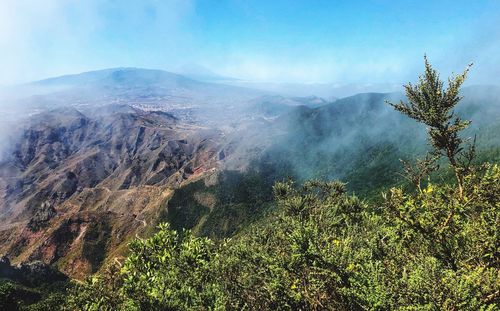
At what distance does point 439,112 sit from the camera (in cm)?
2894

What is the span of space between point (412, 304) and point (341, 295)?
637 centimetres

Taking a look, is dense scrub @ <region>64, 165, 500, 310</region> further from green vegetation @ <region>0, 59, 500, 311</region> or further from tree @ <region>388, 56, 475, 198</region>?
tree @ <region>388, 56, 475, 198</region>

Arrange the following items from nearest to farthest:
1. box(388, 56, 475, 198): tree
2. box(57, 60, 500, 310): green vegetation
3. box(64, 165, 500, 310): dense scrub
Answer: box(64, 165, 500, 310): dense scrub < box(57, 60, 500, 310): green vegetation < box(388, 56, 475, 198): tree

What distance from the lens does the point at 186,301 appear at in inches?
1230

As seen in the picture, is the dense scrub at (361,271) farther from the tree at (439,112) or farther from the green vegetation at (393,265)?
the tree at (439,112)

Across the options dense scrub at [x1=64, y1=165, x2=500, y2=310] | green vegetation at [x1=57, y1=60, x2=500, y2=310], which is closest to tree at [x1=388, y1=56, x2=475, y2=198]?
green vegetation at [x1=57, y1=60, x2=500, y2=310]

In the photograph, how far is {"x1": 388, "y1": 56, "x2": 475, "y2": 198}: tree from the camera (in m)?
28.7

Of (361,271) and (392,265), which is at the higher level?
(361,271)

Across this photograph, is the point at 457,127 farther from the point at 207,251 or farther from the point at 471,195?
the point at 207,251

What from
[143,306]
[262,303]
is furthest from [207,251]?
[143,306]

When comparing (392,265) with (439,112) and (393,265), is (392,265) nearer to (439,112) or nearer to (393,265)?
(393,265)

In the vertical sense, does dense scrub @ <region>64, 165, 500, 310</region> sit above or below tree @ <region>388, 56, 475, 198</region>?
below

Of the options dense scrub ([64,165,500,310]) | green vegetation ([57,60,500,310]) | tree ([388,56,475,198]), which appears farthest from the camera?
tree ([388,56,475,198])

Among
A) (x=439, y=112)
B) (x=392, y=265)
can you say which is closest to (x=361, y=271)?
(x=392, y=265)
